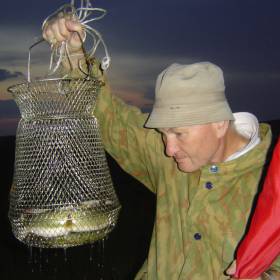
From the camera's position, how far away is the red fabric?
58.2 inches

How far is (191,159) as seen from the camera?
78.9 inches

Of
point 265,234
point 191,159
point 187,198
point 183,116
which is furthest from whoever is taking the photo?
point 187,198

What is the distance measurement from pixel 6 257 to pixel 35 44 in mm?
7402

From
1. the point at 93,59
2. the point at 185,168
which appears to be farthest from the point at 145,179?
the point at 93,59

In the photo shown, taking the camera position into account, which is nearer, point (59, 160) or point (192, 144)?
→ point (59, 160)

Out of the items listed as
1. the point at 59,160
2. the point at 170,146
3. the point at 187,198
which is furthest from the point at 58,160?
the point at 187,198

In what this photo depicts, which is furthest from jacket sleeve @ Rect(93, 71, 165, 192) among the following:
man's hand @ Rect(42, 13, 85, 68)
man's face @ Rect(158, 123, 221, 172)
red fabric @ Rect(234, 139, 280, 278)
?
red fabric @ Rect(234, 139, 280, 278)

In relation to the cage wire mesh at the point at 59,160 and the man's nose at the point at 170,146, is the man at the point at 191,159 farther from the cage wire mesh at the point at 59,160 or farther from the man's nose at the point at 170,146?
the cage wire mesh at the point at 59,160

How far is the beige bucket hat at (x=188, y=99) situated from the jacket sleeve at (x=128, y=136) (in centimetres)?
22

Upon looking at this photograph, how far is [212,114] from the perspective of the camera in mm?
1924

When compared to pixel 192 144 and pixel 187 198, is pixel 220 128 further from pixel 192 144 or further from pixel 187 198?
pixel 187 198

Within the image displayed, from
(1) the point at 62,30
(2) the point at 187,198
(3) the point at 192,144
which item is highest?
(1) the point at 62,30

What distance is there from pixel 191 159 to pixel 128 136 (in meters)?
0.33

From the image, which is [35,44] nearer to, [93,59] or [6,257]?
[93,59]
